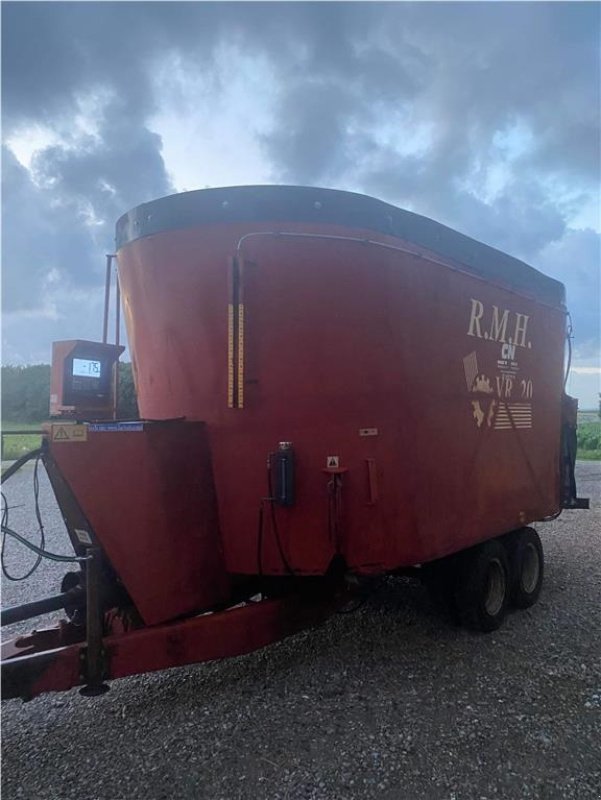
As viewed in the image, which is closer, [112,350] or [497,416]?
[112,350]

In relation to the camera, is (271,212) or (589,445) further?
(589,445)

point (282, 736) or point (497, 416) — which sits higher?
point (497, 416)

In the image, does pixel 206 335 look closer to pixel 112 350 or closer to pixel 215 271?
pixel 215 271

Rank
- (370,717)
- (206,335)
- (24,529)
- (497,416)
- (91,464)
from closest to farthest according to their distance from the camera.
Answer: (91,464) < (370,717) < (206,335) < (497,416) < (24,529)

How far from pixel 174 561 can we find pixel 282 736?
46.8 inches

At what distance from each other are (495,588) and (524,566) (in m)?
0.71

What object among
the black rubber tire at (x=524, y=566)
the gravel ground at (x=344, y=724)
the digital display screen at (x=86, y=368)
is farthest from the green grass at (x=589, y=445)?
the digital display screen at (x=86, y=368)

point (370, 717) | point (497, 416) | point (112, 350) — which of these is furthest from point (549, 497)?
point (112, 350)

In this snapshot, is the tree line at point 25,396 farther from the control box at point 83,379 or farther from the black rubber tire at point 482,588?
the black rubber tire at point 482,588

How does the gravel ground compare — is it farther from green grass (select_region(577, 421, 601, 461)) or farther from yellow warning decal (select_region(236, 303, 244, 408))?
green grass (select_region(577, 421, 601, 461))

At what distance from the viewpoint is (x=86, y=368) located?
4383 mm

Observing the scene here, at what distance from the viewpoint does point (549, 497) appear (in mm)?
6273

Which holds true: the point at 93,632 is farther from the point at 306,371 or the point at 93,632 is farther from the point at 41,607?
the point at 306,371

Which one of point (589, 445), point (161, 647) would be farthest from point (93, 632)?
point (589, 445)
